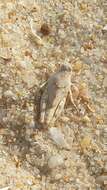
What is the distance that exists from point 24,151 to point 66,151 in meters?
0.21

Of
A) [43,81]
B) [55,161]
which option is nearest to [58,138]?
[55,161]

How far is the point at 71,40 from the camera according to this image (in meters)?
3.66

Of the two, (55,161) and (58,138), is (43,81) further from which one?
(55,161)

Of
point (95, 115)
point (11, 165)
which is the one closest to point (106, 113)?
point (95, 115)

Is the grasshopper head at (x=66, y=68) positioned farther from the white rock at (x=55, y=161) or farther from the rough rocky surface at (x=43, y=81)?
the white rock at (x=55, y=161)

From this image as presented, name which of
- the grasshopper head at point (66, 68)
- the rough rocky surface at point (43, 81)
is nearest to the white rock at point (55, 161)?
the rough rocky surface at point (43, 81)

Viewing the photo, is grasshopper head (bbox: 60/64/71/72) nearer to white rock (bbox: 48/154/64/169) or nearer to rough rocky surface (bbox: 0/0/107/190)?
rough rocky surface (bbox: 0/0/107/190)

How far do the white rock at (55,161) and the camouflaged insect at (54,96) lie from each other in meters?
0.18

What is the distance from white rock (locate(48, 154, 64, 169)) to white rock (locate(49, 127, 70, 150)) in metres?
0.06

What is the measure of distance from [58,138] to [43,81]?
34cm

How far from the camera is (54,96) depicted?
332cm

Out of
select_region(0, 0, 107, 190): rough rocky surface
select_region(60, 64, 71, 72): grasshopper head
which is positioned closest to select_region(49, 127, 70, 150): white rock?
select_region(0, 0, 107, 190): rough rocky surface

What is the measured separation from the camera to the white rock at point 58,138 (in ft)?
10.8

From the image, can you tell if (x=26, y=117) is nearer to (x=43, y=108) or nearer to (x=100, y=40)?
(x=43, y=108)
